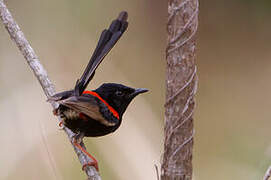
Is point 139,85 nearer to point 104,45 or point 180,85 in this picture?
point 104,45

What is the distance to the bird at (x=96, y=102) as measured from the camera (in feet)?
8.75

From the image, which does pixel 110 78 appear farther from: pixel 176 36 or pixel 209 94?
pixel 176 36

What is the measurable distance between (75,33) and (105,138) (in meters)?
1.88

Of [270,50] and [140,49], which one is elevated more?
[140,49]

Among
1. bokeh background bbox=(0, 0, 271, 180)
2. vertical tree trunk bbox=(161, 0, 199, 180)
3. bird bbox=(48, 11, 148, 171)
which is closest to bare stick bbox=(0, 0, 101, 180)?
bird bbox=(48, 11, 148, 171)

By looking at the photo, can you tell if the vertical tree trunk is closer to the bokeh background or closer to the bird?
the bird

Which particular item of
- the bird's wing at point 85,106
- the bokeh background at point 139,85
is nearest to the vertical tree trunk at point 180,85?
the bird's wing at point 85,106

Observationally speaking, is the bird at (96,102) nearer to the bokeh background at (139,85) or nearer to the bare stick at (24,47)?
the bare stick at (24,47)

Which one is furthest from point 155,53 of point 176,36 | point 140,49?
point 176,36

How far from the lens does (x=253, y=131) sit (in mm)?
5383

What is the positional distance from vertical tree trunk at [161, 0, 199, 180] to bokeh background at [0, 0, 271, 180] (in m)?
0.92

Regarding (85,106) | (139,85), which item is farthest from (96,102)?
(139,85)

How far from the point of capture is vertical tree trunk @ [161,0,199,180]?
6.73 feet

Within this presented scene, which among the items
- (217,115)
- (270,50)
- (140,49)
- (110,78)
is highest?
(140,49)
